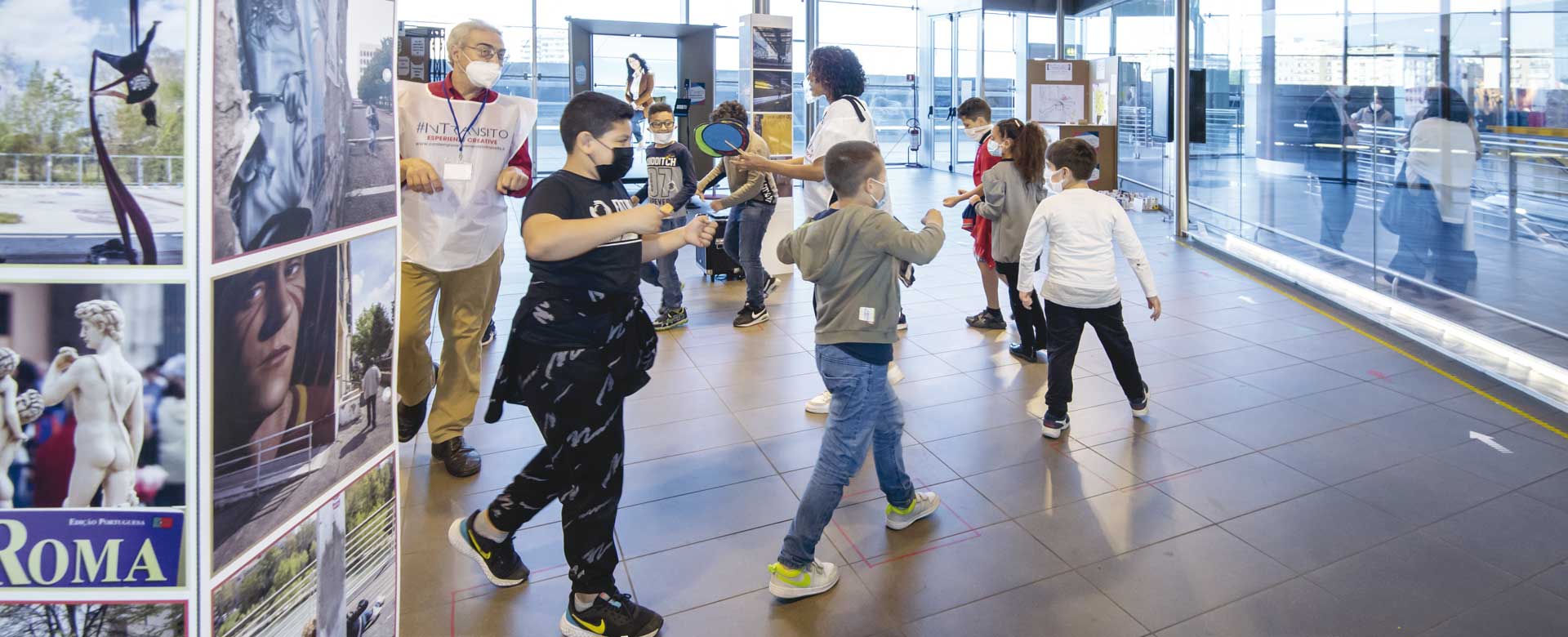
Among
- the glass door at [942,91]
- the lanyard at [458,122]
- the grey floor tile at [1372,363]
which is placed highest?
the glass door at [942,91]

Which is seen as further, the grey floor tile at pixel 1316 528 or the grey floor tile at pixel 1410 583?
the grey floor tile at pixel 1316 528

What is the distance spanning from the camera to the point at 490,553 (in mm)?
2650

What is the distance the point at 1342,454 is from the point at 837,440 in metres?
2.36

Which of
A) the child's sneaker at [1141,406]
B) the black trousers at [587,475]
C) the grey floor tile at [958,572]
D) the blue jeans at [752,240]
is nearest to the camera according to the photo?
the black trousers at [587,475]

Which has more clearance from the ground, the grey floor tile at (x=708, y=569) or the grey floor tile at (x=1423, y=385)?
the grey floor tile at (x=1423, y=385)

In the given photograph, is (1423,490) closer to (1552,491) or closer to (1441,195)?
(1552,491)

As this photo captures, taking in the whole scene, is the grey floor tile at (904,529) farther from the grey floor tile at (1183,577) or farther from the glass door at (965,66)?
the glass door at (965,66)

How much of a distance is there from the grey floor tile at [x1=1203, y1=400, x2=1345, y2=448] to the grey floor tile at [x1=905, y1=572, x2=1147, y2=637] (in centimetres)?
162

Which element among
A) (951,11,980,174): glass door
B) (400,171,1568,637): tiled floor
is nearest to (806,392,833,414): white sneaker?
(400,171,1568,637): tiled floor

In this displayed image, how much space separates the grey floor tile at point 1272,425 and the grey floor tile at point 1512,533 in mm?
770

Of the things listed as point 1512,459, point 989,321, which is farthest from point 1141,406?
point 989,321

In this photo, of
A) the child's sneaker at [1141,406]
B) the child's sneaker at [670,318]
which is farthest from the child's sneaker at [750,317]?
the child's sneaker at [1141,406]

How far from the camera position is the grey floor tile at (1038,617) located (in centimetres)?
246

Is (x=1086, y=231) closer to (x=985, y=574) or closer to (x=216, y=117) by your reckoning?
(x=985, y=574)
